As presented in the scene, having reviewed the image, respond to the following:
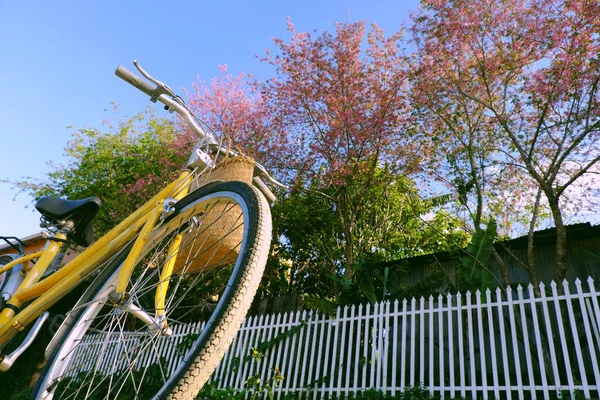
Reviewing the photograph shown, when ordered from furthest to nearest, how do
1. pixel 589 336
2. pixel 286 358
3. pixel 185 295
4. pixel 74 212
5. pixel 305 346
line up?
pixel 286 358, pixel 305 346, pixel 589 336, pixel 74 212, pixel 185 295

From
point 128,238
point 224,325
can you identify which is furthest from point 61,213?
point 224,325

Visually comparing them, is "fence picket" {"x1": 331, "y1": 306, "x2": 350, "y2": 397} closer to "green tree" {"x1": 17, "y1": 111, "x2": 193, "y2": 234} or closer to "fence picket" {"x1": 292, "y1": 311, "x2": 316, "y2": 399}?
"fence picket" {"x1": 292, "y1": 311, "x2": 316, "y2": 399}

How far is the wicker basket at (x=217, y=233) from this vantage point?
2.85 meters

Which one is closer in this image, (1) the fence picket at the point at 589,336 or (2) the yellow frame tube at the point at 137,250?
(2) the yellow frame tube at the point at 137,250

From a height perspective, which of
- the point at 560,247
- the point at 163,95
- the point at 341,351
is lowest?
the point at 341,351

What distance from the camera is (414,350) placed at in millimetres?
4520

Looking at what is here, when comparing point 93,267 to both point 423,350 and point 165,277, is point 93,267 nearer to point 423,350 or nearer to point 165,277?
point 165,277

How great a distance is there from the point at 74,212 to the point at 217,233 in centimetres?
139

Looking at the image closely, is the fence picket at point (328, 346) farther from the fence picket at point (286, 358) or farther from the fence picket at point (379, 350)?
the fence picket at point (379, 350)

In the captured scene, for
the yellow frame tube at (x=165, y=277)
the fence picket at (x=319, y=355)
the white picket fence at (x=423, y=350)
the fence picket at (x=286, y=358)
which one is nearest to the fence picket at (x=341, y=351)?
the white picket fence at (x=423, y=350)

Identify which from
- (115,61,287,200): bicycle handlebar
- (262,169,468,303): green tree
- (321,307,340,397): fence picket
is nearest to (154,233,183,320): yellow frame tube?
(115,61,287,200): bicycle handlebar

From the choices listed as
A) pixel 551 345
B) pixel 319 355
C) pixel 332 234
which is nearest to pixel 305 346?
pixel 319 355

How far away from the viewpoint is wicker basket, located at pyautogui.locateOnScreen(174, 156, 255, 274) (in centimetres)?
285

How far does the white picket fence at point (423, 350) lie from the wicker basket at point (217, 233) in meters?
2.63
